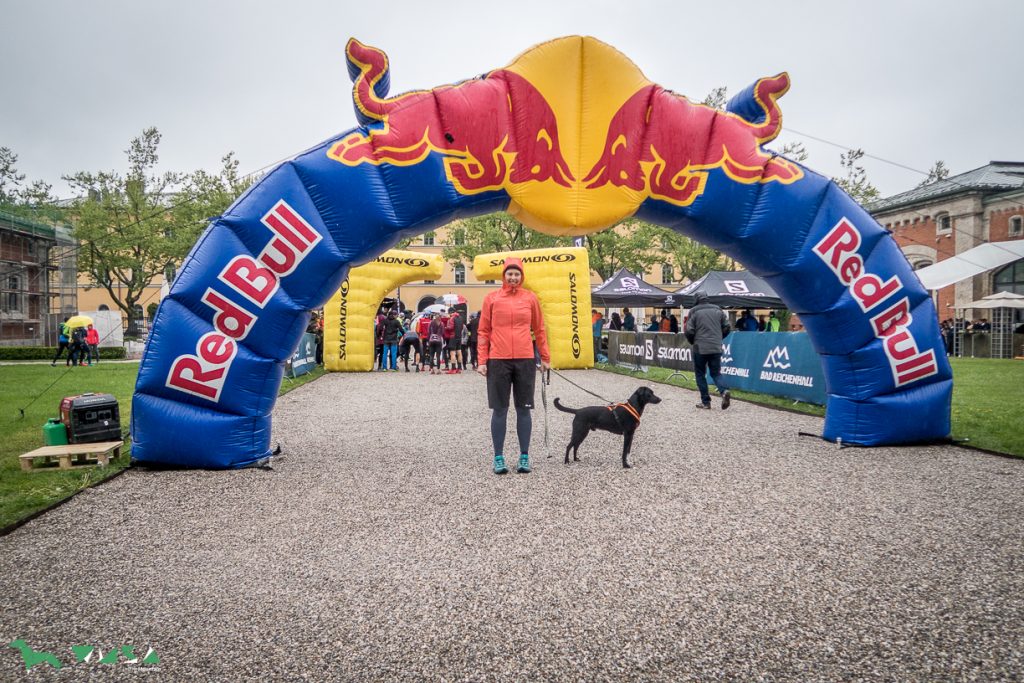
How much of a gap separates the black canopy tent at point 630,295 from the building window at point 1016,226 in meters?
21.4

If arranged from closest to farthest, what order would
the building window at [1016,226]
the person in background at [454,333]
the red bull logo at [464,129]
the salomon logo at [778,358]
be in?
the red bull logo at [464,129] < the salomon logo at [778,358] < the person in background at [454,333] < the building window at [1016,226]

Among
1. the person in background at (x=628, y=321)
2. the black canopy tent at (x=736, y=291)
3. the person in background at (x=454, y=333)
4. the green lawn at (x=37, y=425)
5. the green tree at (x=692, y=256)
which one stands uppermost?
the green tree at (x=692, y=256)

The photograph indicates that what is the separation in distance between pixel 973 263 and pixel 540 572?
2560cm

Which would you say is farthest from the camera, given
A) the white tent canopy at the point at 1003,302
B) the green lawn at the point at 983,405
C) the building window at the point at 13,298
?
the building window at the point at 13,298

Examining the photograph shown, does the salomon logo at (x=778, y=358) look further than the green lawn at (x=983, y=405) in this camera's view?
Yes

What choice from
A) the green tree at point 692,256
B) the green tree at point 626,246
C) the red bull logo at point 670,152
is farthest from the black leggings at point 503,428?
the green tree at point 692,256

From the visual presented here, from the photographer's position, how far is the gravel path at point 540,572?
2475mm

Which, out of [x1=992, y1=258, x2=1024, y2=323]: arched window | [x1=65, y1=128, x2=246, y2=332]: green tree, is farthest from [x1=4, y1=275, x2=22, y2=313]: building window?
[x1=992, y1=258, x2=1024, y2=323]: arched window

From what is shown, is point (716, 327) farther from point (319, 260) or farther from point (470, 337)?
point (470, 337)

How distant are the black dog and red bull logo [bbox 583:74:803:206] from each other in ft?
7.07

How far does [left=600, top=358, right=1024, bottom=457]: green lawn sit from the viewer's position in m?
6.88

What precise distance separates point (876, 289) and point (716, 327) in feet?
9.92

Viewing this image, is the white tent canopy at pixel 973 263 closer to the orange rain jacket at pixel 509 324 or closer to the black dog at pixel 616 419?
the black dog at pixel 616 419

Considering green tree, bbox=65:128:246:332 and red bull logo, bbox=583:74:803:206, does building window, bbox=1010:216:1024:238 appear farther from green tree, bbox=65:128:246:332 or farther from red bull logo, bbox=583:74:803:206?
A: green tree, bbox=65:128:246:332
